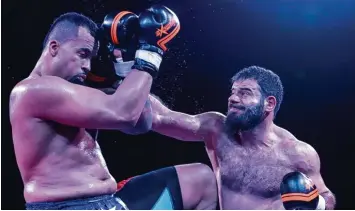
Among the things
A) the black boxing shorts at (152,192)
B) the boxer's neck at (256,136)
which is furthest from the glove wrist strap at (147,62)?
the boxer's neck at (256,136)

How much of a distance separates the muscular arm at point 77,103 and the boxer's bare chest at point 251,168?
105 centimetres

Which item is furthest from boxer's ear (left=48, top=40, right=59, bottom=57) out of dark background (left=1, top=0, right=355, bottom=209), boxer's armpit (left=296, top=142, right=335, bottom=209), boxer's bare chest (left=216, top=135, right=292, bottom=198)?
dark background (left=1, top=0, right=355, bottom=209)

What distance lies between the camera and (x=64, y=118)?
1.80 meters

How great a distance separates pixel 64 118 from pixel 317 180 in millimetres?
1548

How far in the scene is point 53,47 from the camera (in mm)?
2008

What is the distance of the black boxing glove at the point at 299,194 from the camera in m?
2.13

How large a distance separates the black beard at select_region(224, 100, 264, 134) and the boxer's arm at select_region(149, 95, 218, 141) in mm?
121

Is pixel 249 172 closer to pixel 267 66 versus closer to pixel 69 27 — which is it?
pixel 69 27

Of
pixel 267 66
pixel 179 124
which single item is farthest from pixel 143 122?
pixel 267 66

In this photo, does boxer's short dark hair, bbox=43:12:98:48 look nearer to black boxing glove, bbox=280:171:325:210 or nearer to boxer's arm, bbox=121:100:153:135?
boxer's arm, bbox=121:100:153:135

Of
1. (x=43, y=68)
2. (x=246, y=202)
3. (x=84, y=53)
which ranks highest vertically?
→ (x=84, y=53)

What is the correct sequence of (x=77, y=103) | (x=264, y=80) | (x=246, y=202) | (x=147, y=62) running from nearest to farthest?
(x=77, y=103) < (x=147, y=62) < (x=246, y=202) < (x=264, y=80)

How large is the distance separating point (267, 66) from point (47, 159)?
3.10 m

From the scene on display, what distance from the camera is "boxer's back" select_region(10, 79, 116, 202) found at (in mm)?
→ 1806
